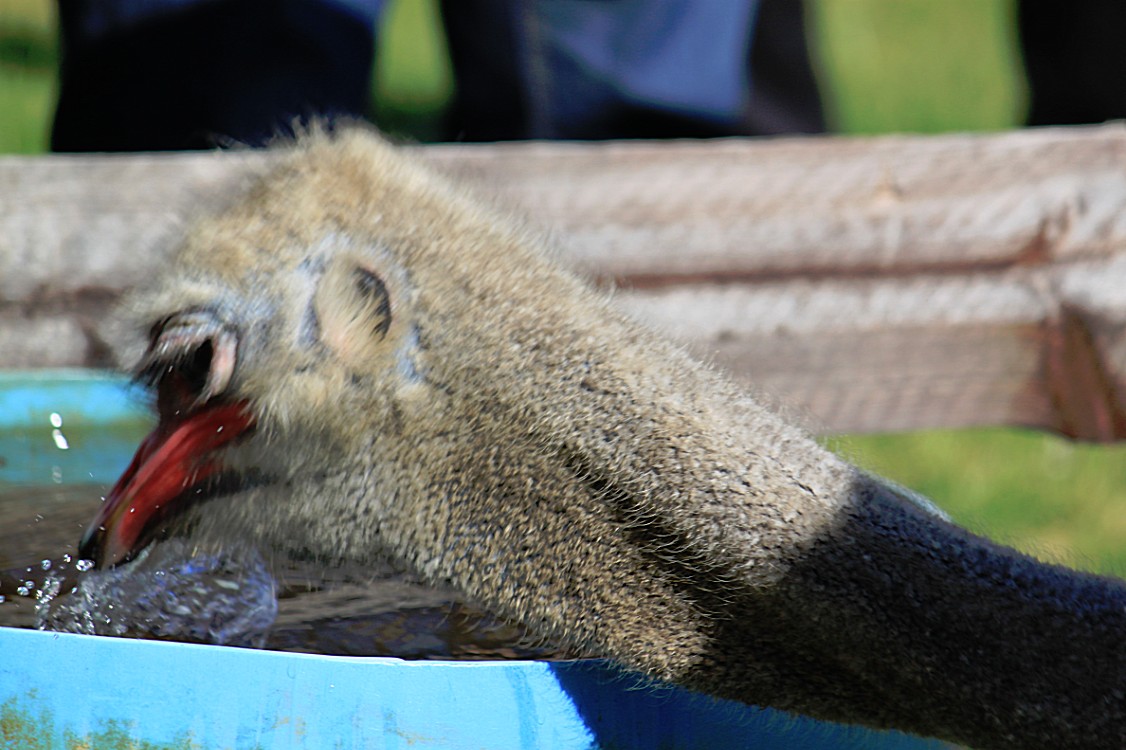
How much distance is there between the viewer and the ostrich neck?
1137 mm

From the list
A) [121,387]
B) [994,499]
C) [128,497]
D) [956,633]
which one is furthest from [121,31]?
[994,499]

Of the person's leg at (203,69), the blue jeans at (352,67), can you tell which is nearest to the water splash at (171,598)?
the blue jeans at (352,67)

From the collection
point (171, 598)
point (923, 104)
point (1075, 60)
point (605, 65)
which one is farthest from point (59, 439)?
point (923, 104)

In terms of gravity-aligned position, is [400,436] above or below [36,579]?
above

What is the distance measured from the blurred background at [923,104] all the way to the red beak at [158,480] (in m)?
0.62

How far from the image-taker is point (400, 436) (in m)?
1.37

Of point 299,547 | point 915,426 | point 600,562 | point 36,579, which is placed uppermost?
point 600,562

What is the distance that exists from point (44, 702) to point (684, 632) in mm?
546

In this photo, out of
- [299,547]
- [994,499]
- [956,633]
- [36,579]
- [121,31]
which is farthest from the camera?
[994,499]

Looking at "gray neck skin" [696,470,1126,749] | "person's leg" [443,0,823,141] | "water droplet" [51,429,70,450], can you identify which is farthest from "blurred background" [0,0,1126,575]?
"water droplet" [51,429,70,450]

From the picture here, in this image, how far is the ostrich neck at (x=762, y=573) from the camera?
1137 mm

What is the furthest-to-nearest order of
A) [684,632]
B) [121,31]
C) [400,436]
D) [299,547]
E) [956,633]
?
[121,31], [299,547], [400,436], [684,632], [956,633]

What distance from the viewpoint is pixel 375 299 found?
138 cm

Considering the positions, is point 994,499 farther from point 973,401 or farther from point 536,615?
point 536,615
